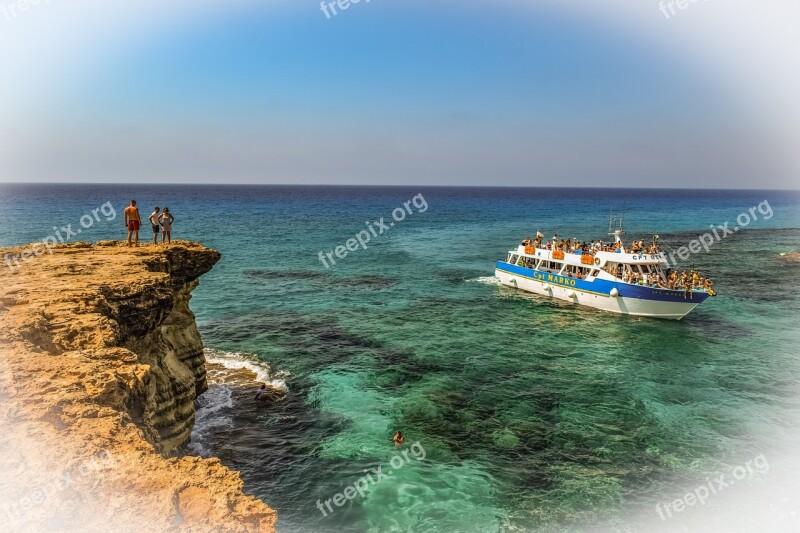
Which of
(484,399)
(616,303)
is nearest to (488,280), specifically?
(616,303)

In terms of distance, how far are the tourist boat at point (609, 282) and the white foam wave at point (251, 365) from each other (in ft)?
85.7

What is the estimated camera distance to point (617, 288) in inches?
1455

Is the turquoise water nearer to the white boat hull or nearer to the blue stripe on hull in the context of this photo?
the white boat hull

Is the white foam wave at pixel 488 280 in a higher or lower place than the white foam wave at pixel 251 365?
higher

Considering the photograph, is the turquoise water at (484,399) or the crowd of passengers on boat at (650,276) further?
the crowd of passengers on boat at (650,276)

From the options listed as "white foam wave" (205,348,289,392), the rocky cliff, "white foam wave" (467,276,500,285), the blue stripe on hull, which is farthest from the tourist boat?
the rocky cliff

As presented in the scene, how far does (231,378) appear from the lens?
2464 cm

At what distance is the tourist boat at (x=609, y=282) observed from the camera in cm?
3551

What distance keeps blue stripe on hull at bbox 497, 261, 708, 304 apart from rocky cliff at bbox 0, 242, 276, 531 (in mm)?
32179

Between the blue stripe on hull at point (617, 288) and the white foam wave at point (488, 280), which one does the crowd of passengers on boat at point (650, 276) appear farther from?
the white foam wave at point (488, 280)

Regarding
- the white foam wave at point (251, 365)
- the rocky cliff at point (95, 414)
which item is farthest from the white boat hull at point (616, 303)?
the rocky cliff at point (95, 414)

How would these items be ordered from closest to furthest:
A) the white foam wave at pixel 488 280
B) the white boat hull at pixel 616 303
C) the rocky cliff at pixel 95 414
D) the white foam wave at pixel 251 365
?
the rocky cliff at pixel 95 414, the white foam wave at pixel 251 365, the white boat hull at pixel 616 303, the white foam wave at pixel 488 280

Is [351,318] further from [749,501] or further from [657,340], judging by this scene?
[749,501]

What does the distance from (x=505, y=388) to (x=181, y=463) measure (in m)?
18.1
